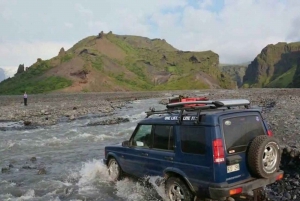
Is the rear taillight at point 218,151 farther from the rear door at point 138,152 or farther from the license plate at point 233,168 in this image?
the rear door at point 138,152

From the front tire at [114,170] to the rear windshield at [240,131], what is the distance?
4.57 meters

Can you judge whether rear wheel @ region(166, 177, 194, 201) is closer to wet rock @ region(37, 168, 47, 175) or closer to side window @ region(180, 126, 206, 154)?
side window @ region(180, 126, 206, 154)

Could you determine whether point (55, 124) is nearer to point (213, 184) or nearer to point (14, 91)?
point (213, 184)

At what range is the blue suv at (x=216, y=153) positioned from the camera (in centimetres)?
704

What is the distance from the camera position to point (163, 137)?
863 centimetres

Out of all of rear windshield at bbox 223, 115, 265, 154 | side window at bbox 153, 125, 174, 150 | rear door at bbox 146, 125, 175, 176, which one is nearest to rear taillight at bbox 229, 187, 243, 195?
rear windshield at bbox 223, 115, 265, 154

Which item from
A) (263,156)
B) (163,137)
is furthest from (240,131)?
(163,137)

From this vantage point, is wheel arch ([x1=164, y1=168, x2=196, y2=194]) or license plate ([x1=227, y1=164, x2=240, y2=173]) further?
wheel arch ([x1=164, y1=168, x2=196, y2=194])

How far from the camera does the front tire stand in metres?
10.6

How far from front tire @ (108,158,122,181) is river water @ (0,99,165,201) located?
0.72ft

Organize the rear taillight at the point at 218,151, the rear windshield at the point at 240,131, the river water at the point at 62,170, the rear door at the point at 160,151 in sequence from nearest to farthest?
the rear taillight at the point at 218,151 < the rear windshield at the point at 240,131 < the rear door at the point at 160,151 < the river water at the point at 62,170

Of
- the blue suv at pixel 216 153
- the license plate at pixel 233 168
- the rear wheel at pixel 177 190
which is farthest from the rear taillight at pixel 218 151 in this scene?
the rear wheel at pixel 177 190

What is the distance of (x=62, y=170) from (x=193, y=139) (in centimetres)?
826

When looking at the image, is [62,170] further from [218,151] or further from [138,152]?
[218,151]
